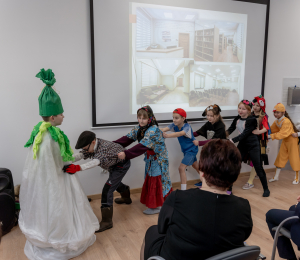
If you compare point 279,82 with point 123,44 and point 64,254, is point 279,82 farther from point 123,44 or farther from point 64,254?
point 64,254

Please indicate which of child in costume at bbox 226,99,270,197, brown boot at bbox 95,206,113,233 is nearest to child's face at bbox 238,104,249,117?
child in costume at bbox 226,99,270,197

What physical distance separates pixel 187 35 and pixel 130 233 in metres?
2.41

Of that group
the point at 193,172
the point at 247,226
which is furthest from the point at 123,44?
the point at 247,226

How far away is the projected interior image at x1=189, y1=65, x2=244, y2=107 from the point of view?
11.6 feet

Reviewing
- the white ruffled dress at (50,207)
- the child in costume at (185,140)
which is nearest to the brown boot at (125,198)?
the child in costume at (185,140)

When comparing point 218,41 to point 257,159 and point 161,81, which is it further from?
point 257,159

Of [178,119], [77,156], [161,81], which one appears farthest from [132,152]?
[161,81]

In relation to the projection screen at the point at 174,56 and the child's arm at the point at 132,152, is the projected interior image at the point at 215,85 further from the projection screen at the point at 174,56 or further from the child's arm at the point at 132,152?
the child's arm at the point at 132,152

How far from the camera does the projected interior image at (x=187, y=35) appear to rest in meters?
3.16

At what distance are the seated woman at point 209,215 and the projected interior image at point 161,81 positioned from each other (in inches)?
80.7

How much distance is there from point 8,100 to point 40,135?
105 centimetres

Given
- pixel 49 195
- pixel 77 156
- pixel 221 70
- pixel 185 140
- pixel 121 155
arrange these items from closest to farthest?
pixel 49 195
pixel 77 156
pixel 121 155
pixel 185 140
pixel 221 70

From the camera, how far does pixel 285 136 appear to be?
3.67m

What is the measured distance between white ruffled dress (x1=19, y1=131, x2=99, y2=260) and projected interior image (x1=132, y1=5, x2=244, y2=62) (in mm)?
1744
